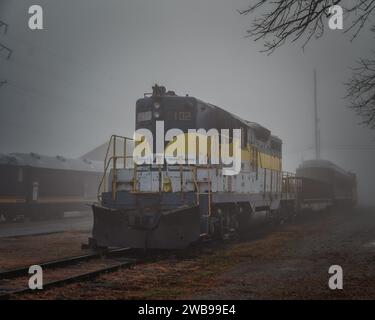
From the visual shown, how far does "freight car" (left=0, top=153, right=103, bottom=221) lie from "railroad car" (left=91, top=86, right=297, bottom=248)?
50.2 ft

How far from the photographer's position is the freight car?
85.4 feet

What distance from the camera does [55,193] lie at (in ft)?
96.6

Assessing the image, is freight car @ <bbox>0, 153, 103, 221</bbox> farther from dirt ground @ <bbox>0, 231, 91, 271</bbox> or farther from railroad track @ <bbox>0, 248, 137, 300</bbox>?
railroad track @ <bbox>0, 248, 137, 300</bbox>

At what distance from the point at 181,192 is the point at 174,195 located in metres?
0.20

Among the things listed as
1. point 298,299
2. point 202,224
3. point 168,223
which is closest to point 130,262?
point 168,223

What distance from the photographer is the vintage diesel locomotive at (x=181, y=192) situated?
1098cm

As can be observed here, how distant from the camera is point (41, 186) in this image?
28.3m

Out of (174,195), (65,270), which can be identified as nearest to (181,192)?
(174,195)

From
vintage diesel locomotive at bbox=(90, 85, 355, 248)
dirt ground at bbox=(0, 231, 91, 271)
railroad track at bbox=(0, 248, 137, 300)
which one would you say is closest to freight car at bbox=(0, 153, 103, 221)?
dirt ground at bbox=(0, 231, 91, 271)

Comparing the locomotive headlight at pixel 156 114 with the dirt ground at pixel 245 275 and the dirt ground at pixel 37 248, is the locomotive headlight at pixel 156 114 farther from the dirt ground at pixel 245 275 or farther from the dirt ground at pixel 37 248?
the dirt ground at pixel 37 248

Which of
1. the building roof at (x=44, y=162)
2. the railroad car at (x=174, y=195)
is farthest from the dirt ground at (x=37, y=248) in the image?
the building roof at (x=44, y=162)

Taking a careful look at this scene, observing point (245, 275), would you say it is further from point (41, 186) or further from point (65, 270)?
point (41, 186)

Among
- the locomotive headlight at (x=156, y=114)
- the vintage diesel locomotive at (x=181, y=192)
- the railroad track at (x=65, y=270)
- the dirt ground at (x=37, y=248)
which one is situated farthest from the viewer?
the locomotive headlight at (x=156, y=114)
